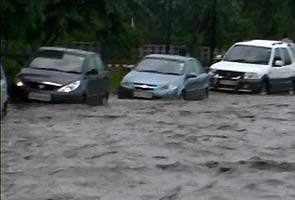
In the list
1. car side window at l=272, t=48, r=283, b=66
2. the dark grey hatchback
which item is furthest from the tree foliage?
car side window at l=272, t=48, r=283, b=66

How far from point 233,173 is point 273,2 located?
2898 centimetres

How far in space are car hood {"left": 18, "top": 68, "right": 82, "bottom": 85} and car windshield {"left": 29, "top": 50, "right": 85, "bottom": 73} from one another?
0.22 meters

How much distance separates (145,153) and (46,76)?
23.8ft

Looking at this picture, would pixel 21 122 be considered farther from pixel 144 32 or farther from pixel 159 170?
pixel 144 32

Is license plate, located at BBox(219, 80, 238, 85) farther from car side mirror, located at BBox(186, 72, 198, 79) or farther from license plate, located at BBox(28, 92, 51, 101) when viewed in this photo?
license plate, located at BBox(28, 92, 51, 101)

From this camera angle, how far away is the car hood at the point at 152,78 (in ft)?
80.6

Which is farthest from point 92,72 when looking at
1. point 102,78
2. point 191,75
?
point 191,75

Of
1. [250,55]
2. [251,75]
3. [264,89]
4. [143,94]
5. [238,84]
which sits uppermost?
[250,55]

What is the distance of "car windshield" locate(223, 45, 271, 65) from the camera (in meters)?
31.1

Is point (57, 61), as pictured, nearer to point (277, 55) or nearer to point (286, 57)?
point (277, 55)

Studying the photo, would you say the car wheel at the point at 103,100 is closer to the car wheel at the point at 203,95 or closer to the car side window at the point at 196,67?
the car wheel at the point at 203,95

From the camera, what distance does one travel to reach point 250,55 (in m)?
31.2

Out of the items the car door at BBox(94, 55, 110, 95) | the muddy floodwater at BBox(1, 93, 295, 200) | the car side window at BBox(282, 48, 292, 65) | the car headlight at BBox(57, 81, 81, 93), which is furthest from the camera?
the car side window at BBox(282, 48, 292, 65)

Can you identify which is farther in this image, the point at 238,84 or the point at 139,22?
the point at 139,22
